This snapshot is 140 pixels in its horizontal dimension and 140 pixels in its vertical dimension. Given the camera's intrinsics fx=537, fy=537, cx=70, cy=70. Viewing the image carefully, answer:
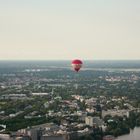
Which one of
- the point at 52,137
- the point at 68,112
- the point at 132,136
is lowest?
the point at 132,136

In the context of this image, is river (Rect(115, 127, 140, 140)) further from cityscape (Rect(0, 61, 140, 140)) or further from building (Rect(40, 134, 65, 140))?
building (Rect(40, 134, 65, 140))

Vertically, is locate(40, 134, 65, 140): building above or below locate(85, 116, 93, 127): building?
above

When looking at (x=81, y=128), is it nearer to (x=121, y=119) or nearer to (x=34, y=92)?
(x=121, y=119)

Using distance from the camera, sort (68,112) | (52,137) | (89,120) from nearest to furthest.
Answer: (52,137) → (89,120) → (68,112)

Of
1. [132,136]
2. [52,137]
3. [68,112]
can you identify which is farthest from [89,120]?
[52,137]

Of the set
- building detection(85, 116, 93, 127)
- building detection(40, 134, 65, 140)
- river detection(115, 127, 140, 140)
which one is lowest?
→ river detection(115, 127, 140, 140)

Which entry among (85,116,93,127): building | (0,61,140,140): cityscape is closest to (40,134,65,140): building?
(0,61,140,140): cityscape

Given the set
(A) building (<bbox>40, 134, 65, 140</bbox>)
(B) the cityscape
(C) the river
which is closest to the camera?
(A) building (<bbox>40, 134, 65, 140</bbox>)

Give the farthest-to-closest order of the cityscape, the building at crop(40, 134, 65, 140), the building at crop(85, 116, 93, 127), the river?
the building at crop(85, 116, 93, 127) → the cityscape → the river → the building at crop(40, 134, 65, 140)

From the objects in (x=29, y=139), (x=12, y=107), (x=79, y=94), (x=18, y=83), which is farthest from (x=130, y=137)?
(x=18, y=83)

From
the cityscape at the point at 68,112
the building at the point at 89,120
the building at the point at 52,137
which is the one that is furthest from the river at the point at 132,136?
the building at the point at 52,137

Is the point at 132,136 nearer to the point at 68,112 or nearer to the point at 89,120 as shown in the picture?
the point at 89,120
